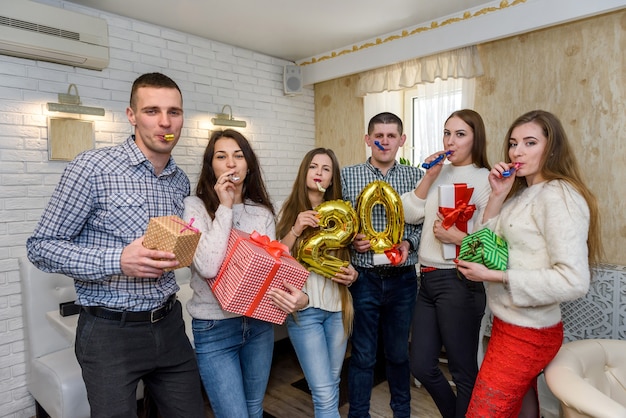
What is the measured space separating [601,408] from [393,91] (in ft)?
10.5

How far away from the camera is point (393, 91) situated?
4.06 metres

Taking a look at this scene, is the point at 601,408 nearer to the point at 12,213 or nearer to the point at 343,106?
the point at 12,213

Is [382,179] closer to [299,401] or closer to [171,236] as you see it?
A: [171,236]

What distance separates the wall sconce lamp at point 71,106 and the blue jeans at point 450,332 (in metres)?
2.48

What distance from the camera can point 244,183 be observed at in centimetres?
170

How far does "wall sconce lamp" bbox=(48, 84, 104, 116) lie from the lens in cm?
282

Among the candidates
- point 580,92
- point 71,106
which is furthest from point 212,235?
point 580,92

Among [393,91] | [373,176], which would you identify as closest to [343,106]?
[393,91]

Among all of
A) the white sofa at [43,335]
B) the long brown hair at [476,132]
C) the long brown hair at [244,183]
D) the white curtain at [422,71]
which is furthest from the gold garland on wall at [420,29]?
the white sofa at [43,335]

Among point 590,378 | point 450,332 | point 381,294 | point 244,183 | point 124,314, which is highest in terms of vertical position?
point 244,183

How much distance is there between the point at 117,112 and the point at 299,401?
8.10 ft

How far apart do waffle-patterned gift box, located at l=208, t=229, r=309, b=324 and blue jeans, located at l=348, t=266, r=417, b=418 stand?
0.65m

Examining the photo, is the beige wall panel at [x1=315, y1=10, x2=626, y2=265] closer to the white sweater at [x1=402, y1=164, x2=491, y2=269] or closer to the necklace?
the white sweater at [x1=402, y1=164, x2=491, y2=269]

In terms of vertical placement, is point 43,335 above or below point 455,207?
below
